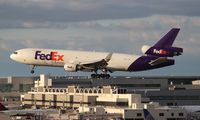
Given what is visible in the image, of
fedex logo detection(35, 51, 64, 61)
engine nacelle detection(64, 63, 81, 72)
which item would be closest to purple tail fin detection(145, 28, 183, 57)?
engine nacelle detection(64, 63, 81, 72)

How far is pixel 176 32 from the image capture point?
185 meters

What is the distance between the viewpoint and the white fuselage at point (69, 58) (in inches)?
6811

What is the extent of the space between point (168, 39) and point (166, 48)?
4.77 metres

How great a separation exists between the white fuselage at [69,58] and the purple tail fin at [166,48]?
564cm

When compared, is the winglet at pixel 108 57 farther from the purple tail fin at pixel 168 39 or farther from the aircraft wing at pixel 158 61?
the purple tail fin at pixel 168 39

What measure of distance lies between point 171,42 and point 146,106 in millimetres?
15264

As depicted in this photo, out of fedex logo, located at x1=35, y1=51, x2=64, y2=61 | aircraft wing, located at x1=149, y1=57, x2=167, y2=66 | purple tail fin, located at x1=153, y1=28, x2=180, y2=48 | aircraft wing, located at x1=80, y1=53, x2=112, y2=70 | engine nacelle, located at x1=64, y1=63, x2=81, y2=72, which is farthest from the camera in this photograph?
purple tail fin, located at x1=153, y1=28, x2=180, y2=48

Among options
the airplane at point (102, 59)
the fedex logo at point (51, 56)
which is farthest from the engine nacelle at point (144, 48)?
the fedex logo at point (51, 56)

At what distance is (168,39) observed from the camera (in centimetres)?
18038

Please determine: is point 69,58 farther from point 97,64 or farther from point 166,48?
point 166,48

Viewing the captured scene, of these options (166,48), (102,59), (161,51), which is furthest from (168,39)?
(102,59)

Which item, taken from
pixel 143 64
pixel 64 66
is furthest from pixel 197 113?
pixel 64 66

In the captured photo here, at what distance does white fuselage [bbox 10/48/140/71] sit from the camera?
173 m

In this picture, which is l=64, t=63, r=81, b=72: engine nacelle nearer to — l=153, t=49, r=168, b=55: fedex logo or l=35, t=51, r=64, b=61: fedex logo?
l=35, t=51, r=64, b=61: fedex logo
